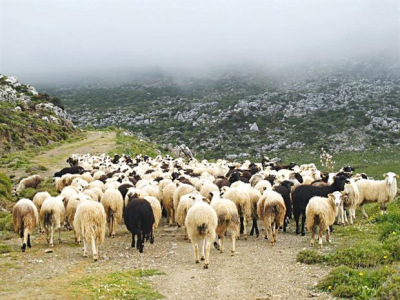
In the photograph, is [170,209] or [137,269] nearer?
[137,269]

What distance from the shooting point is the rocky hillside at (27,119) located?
53.1m

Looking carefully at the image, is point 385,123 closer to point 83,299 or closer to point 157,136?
point 157,136

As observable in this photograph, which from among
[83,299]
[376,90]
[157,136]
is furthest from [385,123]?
[83,299]

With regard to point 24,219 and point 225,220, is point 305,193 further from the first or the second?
point 24,219

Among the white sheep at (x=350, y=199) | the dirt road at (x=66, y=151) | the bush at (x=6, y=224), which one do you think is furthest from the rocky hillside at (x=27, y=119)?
the white sheep at (x=350, y=199)

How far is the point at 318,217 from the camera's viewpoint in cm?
1398

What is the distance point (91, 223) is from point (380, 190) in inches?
527

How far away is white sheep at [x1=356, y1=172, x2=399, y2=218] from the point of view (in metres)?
18.5

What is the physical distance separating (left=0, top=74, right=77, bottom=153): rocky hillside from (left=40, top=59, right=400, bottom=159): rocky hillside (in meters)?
26.8

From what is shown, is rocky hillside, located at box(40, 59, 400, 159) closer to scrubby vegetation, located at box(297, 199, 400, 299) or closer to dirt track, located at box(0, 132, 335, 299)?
scrubby vegetation, located at box(297, 199, 400, 299)

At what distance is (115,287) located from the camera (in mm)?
9742

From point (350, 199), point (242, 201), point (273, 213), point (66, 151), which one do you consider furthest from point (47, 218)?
point (66, 151)

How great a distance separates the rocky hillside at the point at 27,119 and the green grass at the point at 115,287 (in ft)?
142

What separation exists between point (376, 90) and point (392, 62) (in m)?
36.2
